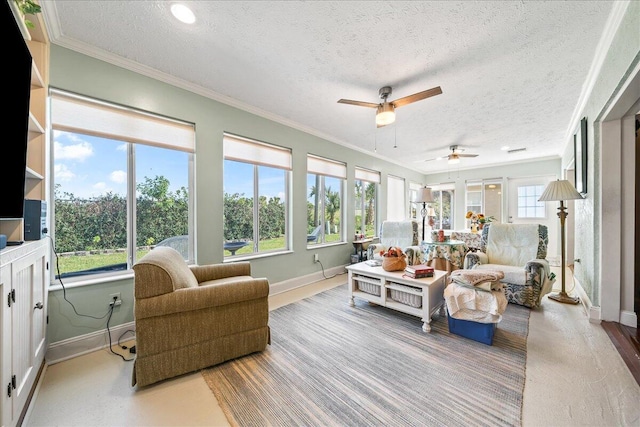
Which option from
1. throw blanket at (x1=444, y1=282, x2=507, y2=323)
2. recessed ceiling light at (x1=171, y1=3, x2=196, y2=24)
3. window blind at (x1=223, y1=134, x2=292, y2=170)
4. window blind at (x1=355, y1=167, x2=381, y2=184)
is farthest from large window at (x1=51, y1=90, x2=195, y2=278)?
window blind at (x1=355, y1=167, x2=381, y2=184)

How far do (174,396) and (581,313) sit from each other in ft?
13.0

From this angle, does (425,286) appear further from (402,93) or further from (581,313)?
(402,93)

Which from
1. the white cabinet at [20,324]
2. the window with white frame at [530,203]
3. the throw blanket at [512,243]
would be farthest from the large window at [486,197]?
the white cabinet at [20,324]

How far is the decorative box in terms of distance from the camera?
2451 mm

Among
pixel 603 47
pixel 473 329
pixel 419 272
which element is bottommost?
pixel 473 329

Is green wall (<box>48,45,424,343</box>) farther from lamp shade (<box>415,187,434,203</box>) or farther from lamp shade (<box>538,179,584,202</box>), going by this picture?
lamp shade (<box>538,179,584,202</box>)

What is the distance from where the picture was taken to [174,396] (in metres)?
1.55

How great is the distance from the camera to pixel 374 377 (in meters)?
1.70

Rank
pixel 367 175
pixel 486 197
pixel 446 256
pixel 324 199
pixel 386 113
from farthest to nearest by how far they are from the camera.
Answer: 1. pixel 486 197
2. pixel 367 175
3. pixel 324 199
4. pixel 446 256
5. pixel 386 113

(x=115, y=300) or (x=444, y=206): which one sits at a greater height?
(x=444, y=206)

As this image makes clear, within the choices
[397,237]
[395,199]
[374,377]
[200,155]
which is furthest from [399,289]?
[395,199]

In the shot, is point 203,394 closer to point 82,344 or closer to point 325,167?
point 82,344

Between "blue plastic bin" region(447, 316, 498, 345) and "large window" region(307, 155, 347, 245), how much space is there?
2461 millimetres

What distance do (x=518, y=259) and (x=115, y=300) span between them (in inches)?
184
